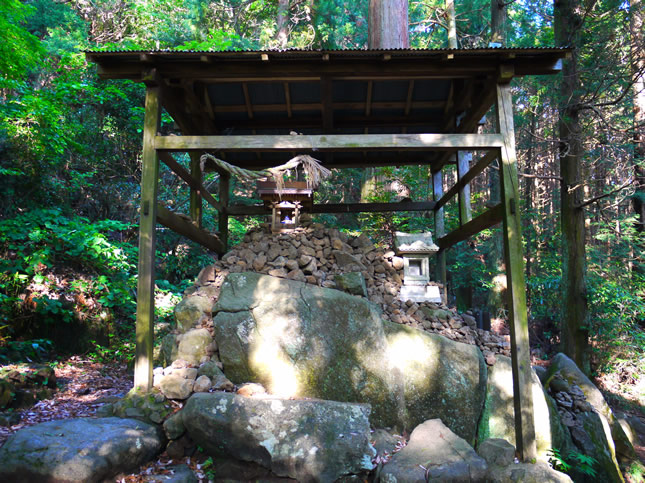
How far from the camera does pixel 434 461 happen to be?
3.71m

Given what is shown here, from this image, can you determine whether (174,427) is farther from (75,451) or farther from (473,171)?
(473,171)

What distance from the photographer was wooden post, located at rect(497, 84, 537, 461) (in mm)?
4055

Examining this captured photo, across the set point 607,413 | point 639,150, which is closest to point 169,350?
point 607,413

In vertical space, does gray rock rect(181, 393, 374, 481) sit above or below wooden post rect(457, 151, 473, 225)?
below

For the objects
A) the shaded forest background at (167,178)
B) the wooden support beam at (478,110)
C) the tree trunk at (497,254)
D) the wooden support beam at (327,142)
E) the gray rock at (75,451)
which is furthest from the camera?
the tree trunk at (497,254)

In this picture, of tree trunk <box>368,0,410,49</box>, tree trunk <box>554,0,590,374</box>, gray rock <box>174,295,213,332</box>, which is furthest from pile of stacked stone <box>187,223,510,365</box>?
tree trunk <box>368,0,410,49</box>

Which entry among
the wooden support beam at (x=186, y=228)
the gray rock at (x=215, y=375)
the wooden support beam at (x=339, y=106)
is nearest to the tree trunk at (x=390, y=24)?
the wooden support beam at (x=339, y=106)

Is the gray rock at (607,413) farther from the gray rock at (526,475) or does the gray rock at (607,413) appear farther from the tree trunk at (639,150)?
the tree trunk at (639,150)

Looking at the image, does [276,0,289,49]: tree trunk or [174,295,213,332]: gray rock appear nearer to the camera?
[174,295,213,332]: gray rock

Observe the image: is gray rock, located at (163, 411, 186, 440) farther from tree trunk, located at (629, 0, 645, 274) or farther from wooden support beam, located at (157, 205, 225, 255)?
tree trunk, located at (629, 0, 645, 274)

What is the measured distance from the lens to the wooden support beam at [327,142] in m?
4.48

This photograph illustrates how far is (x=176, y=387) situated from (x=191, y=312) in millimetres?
1087

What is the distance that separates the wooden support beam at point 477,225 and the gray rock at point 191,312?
3.88m

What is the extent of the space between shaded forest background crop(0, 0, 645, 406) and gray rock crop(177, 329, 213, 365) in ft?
10.6
